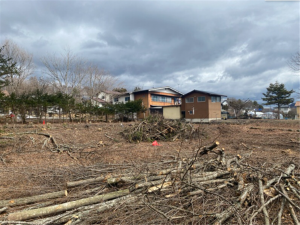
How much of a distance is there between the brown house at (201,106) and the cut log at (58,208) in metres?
24.3

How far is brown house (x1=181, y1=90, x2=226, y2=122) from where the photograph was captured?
86.5 ft

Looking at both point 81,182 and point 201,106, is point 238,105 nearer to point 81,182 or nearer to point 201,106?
point 201,106

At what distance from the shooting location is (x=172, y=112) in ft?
96.5

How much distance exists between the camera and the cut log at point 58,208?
2455 mm

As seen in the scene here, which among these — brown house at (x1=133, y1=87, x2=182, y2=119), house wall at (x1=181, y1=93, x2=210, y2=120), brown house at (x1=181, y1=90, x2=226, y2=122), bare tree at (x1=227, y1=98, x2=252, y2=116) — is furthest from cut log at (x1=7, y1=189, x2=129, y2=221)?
bare tree at (x1=227, y1=98, x2=252, y2=116)

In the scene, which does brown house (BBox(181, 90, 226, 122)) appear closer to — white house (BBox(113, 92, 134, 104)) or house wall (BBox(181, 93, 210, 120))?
house wall (BBox(181, 93, 210, 120))

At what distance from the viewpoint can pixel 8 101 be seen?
12750mm

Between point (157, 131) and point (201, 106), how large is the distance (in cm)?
1807

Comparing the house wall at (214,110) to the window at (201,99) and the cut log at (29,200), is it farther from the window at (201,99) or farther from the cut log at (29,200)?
the cut log at (29,200)

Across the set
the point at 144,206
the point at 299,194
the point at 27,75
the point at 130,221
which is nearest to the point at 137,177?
the point at 144,206

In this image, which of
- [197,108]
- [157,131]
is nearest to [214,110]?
[197,108]

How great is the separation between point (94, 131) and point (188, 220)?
1025cm

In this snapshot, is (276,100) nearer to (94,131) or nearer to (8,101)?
(94,131)

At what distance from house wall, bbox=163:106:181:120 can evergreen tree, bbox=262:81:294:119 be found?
20.2 m
